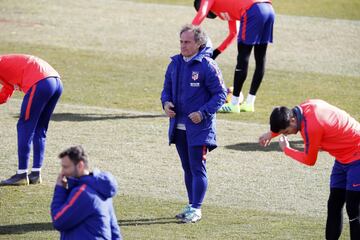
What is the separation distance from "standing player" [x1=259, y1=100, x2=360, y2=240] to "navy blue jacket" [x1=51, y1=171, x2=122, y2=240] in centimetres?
222

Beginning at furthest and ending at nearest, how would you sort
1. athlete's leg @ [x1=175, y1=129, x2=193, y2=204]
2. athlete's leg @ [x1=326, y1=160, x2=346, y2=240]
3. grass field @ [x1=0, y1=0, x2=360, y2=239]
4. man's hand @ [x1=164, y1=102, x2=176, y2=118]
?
1. grass field @ [x1=0, y1=0, x2=360, y2=239]
2. athlete's leg @ [x1=175, y1=129, x2=193, y2=204]
3. man's hand @ [x1=164, y1=102, x2=176, y2=118]
4. athlete's leg @ [x1=326, y1=160, x2=346, y2=240]

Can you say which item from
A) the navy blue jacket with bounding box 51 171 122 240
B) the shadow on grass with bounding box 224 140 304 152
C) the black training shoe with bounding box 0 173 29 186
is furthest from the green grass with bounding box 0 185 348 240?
the shadow on grass with bounding box 224 140 304 152

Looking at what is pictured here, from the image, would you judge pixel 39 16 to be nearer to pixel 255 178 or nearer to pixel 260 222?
pixel 255 178

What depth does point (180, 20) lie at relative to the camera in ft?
75.6

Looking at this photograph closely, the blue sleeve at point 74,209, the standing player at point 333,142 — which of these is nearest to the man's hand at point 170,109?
the standing player at point 333,142

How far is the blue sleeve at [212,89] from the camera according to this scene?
9.79 meters

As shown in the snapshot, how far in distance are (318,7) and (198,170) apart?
639 inches

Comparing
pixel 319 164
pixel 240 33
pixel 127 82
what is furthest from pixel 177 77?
pixel 127 82

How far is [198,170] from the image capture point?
9.88m

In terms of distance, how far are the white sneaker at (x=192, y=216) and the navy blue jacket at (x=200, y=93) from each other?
A: 2.34 ft

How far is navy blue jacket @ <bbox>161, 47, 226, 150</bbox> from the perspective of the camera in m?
9.82

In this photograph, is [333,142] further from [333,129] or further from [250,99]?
[250,99]

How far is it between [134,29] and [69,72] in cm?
442

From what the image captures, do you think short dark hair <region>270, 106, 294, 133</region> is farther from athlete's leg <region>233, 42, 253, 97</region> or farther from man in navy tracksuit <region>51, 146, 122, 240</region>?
athlete's leg <region>233, 42, 253, 97</region>
